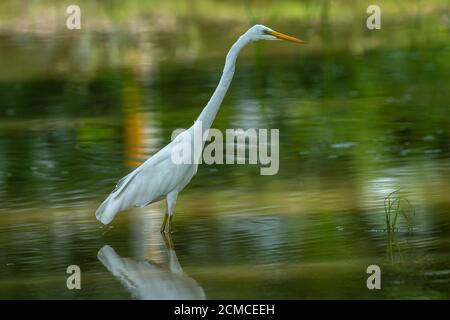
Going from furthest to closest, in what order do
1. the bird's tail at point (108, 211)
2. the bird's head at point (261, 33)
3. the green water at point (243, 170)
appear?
1. the bird's head at point (261, 33)
2. the bird's tail at point (108, 211)
3. the green water at point (243, 170)

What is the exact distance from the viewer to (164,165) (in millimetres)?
8914

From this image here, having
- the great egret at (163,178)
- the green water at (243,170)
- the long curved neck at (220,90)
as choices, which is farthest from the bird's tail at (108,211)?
the long curved neck at (220,90)

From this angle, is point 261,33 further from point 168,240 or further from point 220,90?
point 168,240

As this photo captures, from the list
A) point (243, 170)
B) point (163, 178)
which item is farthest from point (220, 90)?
point (243, 170)

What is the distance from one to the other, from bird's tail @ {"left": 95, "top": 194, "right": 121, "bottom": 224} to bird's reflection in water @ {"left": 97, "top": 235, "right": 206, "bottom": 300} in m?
0.22

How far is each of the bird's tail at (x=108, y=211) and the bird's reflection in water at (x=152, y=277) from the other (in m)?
0.22

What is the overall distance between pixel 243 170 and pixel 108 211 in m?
2.44

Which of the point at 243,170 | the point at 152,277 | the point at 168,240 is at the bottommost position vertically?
the point at 152,277

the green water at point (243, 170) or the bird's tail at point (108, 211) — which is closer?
the green water at point (243, 170)

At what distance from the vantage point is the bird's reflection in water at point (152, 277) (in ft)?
24.5

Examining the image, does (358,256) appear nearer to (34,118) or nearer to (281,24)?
(34,118)

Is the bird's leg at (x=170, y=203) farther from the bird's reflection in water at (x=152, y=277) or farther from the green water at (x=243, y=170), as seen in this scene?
the bird's reflection in water at (x=152, y=277)

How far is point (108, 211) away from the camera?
8703 mm
